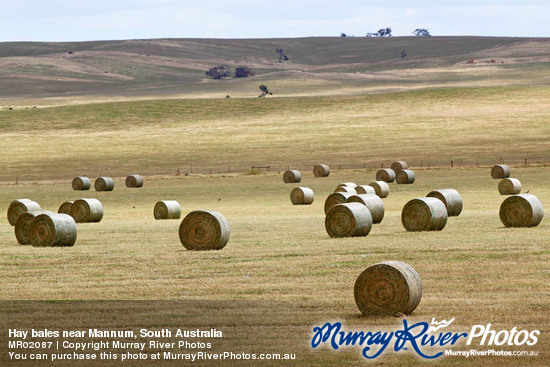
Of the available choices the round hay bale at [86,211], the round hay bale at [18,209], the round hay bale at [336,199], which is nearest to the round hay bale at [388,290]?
the round hay bale at [336,199]

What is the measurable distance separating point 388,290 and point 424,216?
14.1 meters

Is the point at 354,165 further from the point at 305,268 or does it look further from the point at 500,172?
the point at 305,268

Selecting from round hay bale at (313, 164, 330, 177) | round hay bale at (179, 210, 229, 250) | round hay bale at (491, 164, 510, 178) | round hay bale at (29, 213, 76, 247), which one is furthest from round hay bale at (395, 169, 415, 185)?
round hay bale at (29, 213, 76, 247)

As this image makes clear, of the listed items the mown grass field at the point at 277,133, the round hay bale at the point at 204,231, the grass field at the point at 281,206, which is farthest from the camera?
the mown grass field at the point at 277,133

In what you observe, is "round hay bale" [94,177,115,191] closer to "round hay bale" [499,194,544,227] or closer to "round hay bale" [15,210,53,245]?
"round hay bale" [15,210,53,245]

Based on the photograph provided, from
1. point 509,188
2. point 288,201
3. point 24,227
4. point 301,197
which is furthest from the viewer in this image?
point 288,201

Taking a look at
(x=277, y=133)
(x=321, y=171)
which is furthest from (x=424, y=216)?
(x=277, y=133)

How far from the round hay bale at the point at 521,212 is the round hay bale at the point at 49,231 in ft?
45.7

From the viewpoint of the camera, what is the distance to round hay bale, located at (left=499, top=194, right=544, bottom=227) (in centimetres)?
2984

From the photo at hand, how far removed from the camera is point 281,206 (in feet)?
147

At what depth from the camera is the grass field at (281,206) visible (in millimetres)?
17109

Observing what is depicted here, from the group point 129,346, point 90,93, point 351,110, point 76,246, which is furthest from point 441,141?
point 90,93

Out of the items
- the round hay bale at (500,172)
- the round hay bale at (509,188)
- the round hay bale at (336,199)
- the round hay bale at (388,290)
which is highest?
Answer: the round hay bale at (388,290)

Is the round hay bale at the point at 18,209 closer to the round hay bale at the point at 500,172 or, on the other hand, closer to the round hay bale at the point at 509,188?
the round hay bale at the point at 509,188
